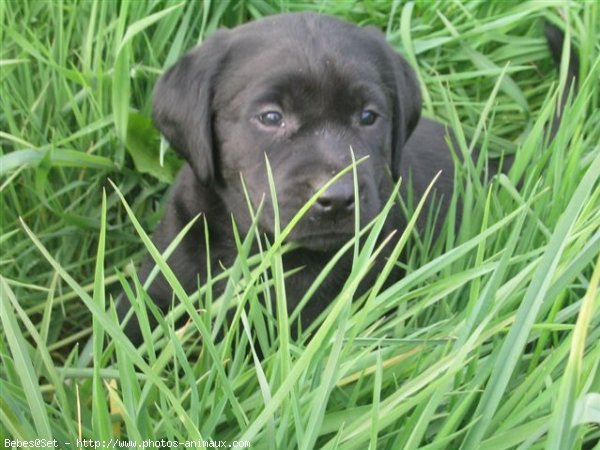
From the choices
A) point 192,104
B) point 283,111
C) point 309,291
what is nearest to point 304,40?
point 283,111

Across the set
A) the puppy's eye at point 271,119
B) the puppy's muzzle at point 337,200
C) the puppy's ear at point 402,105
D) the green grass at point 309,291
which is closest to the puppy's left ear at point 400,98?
the puppy's ear at point 402,105

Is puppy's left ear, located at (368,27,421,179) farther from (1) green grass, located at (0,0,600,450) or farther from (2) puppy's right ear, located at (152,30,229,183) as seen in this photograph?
(2) puppy's right ear, located at (152,30,229,183)

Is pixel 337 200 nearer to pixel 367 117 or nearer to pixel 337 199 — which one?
pixel 337 199

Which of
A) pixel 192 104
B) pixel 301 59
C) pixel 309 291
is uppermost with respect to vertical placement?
pixel 301 59

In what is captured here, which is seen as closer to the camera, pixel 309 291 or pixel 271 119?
pixel 309 291

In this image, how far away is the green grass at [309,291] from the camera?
1.34 m

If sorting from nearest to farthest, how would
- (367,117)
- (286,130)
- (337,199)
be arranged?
(337,199) < (286,130) < (367,117)

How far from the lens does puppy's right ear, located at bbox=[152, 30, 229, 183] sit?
2.15m

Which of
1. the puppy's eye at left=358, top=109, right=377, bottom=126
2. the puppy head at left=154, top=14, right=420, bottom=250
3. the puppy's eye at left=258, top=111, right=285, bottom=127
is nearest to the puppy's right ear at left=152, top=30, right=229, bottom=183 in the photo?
the puppy head at left=154, top=14, right=420, bottom=250

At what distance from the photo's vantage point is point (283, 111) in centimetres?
212

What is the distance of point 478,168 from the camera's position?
2227 millimetres

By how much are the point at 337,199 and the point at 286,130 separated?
0.31 meters

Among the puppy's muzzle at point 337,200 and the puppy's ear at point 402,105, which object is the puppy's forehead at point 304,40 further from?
the puppy's muzzle at point 337,200

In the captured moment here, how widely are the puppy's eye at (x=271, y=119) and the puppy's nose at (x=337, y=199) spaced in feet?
0.96
